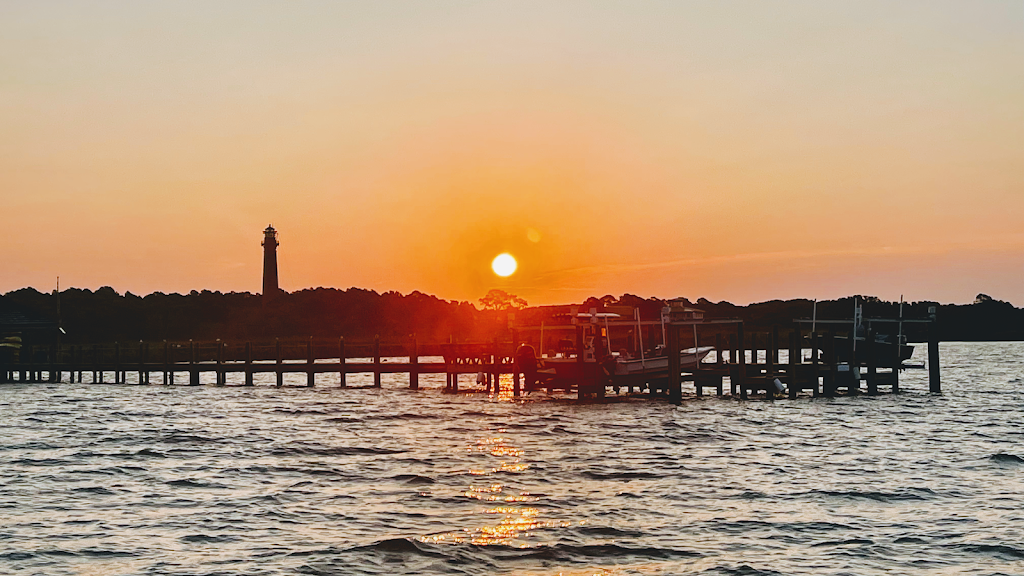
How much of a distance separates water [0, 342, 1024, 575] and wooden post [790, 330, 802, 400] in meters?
5.70

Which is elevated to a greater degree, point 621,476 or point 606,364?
point 606,364

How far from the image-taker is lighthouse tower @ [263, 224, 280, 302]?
104762 millimetres

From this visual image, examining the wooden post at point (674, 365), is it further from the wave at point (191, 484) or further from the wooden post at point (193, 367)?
the wooden post at point (193, 367)

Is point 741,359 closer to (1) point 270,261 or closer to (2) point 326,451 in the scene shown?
(2) point 326,451

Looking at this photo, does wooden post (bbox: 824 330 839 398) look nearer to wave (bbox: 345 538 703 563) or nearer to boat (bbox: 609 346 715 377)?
boat (bbox: 609 346 715 377)

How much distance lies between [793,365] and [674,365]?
6390mm

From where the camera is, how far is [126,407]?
42750 mm

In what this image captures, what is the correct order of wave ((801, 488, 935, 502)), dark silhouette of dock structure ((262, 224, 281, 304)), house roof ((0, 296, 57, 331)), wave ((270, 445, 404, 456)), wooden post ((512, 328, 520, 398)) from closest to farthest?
wave ((801, 488, 935, 502))
wave ((270, 445, 404, 456))
wooden post ((512, 328, 520, 398))
house roof ((0, 296, 57, 331))
dark silhouette of dock structure ((262, 224, 281, 304))

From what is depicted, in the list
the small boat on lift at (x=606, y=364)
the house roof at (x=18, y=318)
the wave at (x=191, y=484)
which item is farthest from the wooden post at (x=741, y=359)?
the house roof at (x=18, y=318)

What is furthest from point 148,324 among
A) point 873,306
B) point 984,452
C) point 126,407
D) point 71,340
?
point 984,452

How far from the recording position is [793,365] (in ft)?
135

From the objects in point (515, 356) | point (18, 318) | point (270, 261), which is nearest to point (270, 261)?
point (270, 261)

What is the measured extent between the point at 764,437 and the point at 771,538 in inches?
565

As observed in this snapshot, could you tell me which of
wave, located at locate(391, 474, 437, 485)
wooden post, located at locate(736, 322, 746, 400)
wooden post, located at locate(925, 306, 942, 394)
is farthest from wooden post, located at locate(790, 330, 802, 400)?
wave, located at locate(391, 474, 437, 485)
